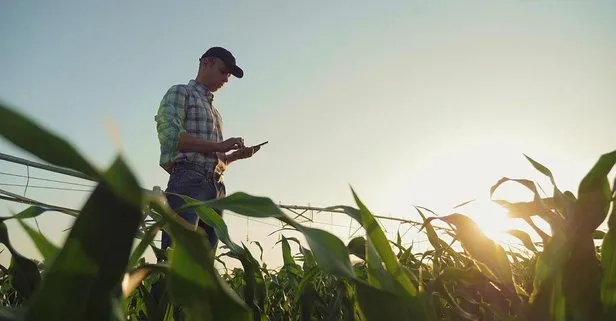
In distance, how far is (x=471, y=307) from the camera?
0.56 metres

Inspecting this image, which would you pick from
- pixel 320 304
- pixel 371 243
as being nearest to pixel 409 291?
pixel 371 243

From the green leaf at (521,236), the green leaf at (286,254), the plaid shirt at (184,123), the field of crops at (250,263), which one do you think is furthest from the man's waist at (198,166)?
the green leaf at (521,236)

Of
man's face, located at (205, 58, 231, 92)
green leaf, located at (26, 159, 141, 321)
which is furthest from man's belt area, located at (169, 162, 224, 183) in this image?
green leaf, located at (26, 159, 141, 321)

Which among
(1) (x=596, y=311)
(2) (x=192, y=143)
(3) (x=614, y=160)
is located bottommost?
(1) (x=596, y=311)

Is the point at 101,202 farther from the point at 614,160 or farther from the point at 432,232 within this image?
the point at 432,232

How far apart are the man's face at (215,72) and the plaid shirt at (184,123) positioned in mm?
155

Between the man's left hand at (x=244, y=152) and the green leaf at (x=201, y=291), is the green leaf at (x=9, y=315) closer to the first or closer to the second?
the green leaf at (x=201, y=291)

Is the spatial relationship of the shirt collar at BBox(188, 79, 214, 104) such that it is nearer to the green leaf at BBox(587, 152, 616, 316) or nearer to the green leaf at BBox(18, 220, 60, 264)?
the green leaf at BBox(18, 220, 60, 264)

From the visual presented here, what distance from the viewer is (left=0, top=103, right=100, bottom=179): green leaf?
0.19 meters

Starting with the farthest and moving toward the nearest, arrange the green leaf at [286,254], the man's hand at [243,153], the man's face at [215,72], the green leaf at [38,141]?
the man's face at [215,72] → the man's hand at [243,153] → the green leaf at [286,254] → the green leaf at [38,141]

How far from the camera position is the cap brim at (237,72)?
10.6 ft

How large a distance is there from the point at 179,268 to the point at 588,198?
0.91 feet

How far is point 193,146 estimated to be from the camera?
→ 254 cm

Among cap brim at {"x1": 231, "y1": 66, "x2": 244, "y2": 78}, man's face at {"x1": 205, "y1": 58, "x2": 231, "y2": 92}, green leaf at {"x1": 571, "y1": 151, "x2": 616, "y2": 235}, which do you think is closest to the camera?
green leaf at {"x1": 571, "y1": 151, "x2": 616, "y2": 235}
